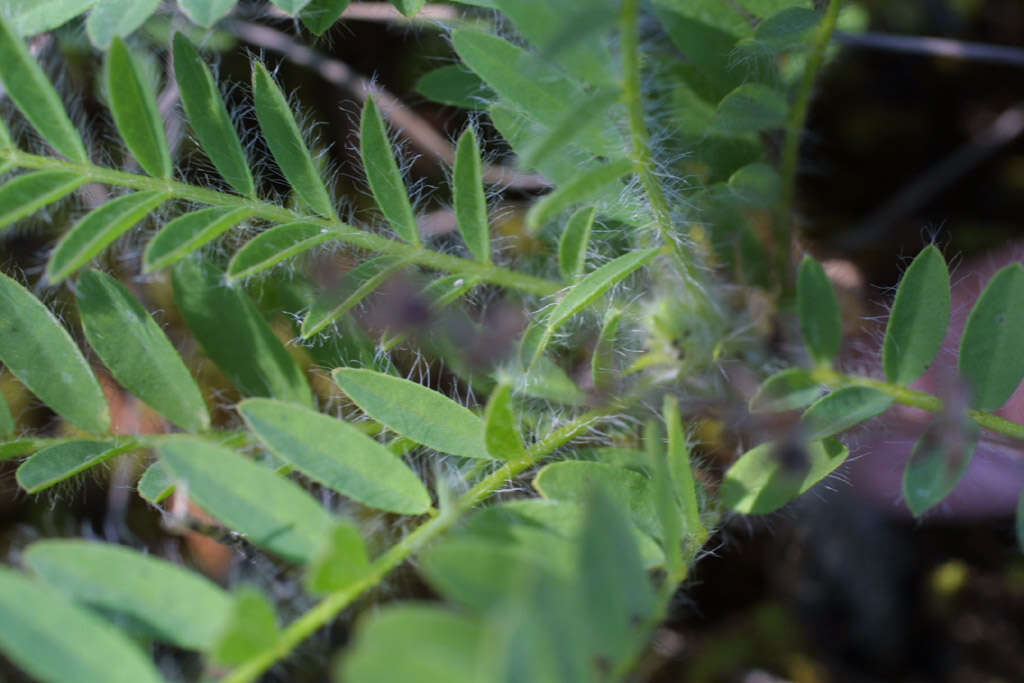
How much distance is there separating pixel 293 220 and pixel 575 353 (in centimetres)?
58

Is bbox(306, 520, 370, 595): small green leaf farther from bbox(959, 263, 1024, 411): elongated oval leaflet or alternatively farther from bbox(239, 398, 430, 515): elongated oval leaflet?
bbox(959, 263, 1024, 411): elongated oval leaflet

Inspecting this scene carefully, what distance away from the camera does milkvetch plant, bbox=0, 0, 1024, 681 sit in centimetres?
73

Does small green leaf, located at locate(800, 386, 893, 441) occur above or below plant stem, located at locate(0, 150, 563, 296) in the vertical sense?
below

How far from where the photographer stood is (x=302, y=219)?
Result: 49.1 inches

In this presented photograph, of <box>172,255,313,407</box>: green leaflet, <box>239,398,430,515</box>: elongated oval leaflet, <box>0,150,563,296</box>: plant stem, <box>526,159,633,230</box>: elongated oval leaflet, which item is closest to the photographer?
<box>526,159,633,230</box>: elongated oval leaflet

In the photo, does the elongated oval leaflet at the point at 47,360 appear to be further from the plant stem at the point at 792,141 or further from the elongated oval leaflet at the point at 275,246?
the plant stem at the point at 792,141

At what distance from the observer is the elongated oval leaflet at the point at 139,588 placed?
79 cm

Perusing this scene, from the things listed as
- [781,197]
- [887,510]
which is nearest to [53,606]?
[781,197]

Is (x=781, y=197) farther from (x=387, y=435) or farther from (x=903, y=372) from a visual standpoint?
(x=387, y=435)

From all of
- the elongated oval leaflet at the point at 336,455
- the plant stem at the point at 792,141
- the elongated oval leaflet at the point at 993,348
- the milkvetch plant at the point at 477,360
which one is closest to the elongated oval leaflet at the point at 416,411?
the milkvetch plant at the point at 477,360

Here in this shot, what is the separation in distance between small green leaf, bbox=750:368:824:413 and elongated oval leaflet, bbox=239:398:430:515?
16.9 inches

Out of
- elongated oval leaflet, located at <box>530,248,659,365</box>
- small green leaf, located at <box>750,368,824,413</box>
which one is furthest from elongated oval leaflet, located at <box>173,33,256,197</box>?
small green leaf, located at <box>750,368,824,413</box>

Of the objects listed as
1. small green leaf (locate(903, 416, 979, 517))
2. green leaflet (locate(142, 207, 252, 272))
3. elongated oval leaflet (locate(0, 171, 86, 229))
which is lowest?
small green leaf (locate(903, 416, 979, 517))

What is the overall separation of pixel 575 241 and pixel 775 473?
404mm
